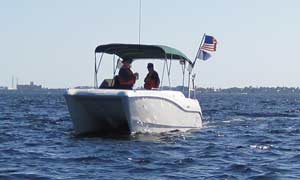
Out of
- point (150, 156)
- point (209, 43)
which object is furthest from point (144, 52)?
point (150, 156)

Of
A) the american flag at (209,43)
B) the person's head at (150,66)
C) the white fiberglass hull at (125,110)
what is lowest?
the white fiberglass hull at (125,110)

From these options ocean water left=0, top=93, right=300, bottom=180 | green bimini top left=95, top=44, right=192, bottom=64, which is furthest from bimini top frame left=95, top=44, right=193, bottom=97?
ocean water left=0, top=93, right=300, bottom=180

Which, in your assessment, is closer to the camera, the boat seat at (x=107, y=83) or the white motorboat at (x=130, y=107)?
the white motorboat at (x=130, y=107)

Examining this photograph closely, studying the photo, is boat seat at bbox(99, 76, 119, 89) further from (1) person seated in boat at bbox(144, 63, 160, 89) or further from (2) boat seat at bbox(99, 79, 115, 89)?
(1) person seated in boat at bbox(144, 63, 160, 89)

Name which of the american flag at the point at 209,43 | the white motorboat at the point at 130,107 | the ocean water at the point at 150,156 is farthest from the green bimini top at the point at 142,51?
the ocean water at the point at 150,156

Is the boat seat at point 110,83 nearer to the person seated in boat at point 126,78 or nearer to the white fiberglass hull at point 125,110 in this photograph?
the person seated in boat at point 126,78

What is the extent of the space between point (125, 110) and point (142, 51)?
3.90 metres

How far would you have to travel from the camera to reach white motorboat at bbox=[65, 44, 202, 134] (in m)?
18.4

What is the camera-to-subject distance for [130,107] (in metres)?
18.3

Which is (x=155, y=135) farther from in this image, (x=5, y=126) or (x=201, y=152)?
(x=5, y=126)

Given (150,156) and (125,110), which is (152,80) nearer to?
(125,110)

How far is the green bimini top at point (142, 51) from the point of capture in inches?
813

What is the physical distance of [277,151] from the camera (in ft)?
53.8

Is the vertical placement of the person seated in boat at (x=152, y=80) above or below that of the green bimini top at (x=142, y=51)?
below
